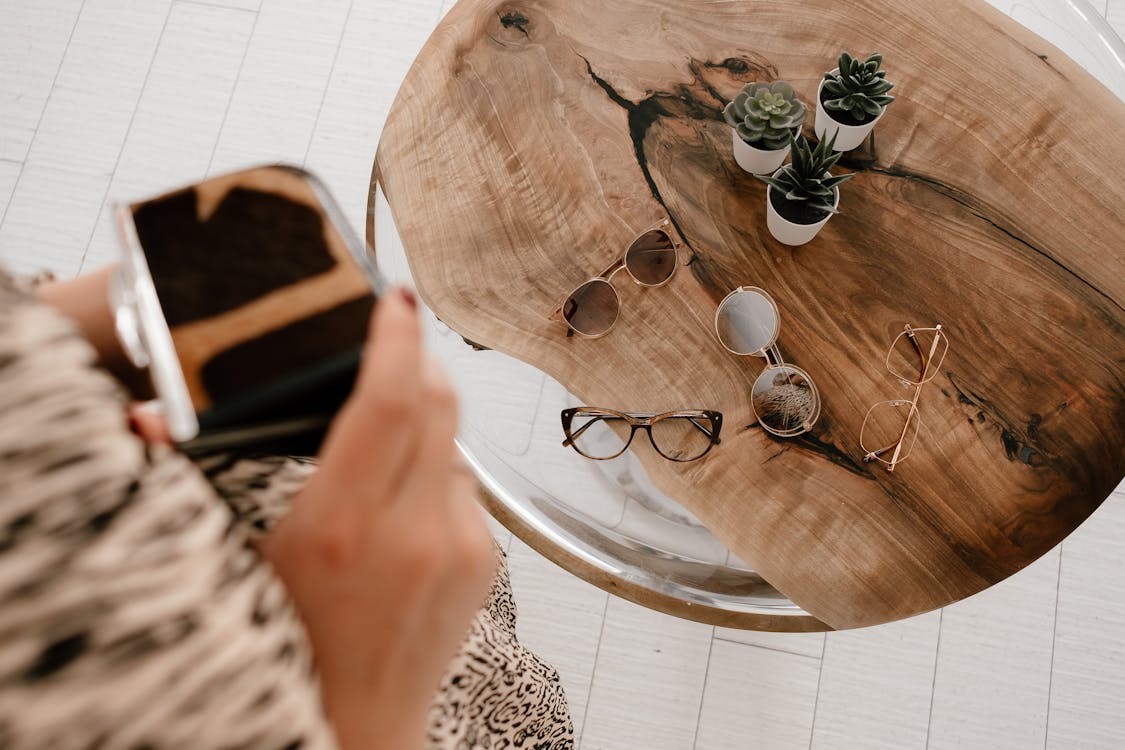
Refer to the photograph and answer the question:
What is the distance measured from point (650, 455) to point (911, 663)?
2.64 feet

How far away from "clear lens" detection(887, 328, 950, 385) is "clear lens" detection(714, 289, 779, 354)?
14 cm

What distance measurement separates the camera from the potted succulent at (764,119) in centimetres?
79

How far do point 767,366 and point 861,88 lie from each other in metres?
0.33

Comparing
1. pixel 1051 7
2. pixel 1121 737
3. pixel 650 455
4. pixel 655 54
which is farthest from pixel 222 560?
pixel 1121 737

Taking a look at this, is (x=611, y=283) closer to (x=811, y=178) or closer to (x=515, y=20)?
(x=811, y=178)

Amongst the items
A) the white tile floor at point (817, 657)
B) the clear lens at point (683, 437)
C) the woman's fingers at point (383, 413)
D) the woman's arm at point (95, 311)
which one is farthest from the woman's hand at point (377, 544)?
the white tile floor at point (817, 657)

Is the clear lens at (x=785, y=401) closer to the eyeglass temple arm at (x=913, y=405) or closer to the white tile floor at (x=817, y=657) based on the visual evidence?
the eyeglass temple arm at (x=913, y=405)

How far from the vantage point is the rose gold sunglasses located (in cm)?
79

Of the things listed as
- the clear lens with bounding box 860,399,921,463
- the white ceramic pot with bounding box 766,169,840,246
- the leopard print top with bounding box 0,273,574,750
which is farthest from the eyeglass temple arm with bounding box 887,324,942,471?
the leopard print top with bounding box 0,273,574,750

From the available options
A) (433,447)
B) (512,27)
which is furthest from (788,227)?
(433,447)

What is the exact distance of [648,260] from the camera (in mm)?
837

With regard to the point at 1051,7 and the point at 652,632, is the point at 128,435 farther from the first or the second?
the point at 1051,7

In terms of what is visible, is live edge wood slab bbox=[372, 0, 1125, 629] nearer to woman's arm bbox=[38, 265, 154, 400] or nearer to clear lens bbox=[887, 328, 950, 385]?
clear lens bbox=[887, 328, 950, 385]

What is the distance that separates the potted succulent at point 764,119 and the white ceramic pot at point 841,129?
0.03m
